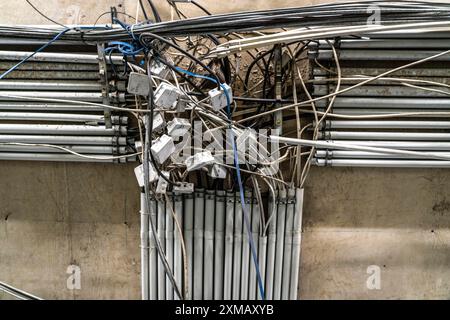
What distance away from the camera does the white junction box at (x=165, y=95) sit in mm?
897

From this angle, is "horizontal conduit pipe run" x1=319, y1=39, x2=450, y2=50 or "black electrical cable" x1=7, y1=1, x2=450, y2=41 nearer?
"black electrical cable" x1=7, y1=1, x2=450, y2=41

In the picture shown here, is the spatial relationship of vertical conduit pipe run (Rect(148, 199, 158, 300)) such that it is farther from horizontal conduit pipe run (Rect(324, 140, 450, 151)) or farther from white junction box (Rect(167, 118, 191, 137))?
horizontal conduit pipe run (Rect(324, 140, 450, 151))

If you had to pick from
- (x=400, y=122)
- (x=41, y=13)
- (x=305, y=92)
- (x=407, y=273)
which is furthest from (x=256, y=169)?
(x=41, y=13)

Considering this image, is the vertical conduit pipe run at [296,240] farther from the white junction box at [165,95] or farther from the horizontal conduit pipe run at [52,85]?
the horizontal conduit pipe run at [52,85]

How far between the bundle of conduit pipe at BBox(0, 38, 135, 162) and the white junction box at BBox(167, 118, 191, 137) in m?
0.27

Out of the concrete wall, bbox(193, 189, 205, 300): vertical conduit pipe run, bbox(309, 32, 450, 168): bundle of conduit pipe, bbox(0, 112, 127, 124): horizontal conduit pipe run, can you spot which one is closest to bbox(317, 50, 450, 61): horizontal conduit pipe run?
bbox(309, 32, 450, 168): bundle of conduit pipe

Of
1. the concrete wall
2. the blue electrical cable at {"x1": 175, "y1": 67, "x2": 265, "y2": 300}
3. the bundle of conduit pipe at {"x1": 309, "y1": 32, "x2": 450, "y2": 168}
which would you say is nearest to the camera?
the blue electrical cable at {"x1": 175, "y1": 67, "x2": 265, "y2": 300}

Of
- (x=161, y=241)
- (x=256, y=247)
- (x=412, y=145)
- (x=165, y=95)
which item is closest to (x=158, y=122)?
(x=165, y=95)

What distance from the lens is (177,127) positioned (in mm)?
959

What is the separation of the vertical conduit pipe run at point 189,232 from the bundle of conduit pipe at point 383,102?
0.52 m

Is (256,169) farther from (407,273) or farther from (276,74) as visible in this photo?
(407,273)

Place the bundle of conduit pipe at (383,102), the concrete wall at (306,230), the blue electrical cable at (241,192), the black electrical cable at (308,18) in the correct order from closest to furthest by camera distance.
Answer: the black electrical cable at (308,18), the blue electrical cable at (241,192), the bundle of conduit pipe at (383,102), the concrete wall at (306,230)

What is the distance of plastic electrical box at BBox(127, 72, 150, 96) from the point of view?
87cm

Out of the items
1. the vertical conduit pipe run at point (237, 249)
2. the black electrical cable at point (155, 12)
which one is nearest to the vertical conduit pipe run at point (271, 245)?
the vertical conduit pipe run at point (237, 249)
